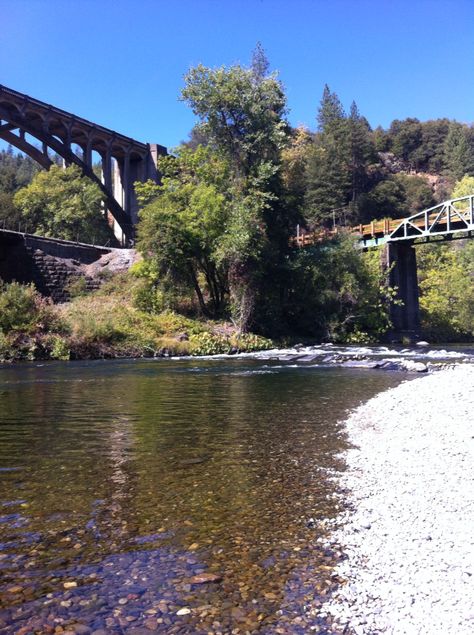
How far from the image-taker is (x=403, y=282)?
42250 millimetres

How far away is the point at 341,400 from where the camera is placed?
12602 mm

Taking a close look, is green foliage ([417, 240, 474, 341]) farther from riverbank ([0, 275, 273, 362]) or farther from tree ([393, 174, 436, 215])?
tree ([393, 174, 436, 215])

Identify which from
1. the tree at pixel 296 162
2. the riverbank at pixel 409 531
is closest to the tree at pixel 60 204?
the tree at pixel 296 162

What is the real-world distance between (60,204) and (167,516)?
47241mm

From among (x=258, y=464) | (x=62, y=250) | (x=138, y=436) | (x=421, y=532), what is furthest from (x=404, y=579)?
(x=62, y=250)

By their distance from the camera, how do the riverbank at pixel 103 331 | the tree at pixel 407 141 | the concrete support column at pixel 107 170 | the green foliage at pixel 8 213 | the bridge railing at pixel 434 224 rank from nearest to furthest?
the riverbank at pixel 103 331 < the bridge railing at pixel 434 224 < the green foliage at pixel 8 213 < the concrete support column at pixel 107 170 < the tree at pixel 407 141

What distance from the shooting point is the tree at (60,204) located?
47.6 m

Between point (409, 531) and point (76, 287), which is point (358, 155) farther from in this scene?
point (409, 531)

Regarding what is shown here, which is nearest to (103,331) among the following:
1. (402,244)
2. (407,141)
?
(402,244)

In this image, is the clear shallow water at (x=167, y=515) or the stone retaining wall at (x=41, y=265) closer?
the clear shallow water at (x=167, y=515)

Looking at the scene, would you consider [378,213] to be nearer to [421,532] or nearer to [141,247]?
[141,247]

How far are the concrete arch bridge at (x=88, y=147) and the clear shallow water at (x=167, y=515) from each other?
4439cm

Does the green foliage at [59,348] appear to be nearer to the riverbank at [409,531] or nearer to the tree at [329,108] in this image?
the riverbank at [409,531]

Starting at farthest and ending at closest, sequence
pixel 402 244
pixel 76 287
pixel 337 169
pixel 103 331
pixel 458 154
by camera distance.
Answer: pixel 458 154, pixel 337 169, pixel 402 244, pixel 76 287, pixel 103 331
